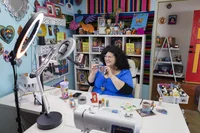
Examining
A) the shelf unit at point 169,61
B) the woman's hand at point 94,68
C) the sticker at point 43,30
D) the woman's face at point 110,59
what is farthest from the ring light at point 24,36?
the shelf unit at point 169,61

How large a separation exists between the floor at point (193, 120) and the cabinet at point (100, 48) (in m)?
0.94

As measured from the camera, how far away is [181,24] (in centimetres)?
418

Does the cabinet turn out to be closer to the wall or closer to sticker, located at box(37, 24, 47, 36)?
sticker, located at box(37, 24, 47, 36)

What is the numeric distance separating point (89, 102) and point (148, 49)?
5.25 feet

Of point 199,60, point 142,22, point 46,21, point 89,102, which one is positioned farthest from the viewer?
point 199,60

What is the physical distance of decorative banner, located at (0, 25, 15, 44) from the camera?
160 cm

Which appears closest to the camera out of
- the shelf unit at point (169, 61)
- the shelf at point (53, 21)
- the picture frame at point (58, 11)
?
the shelf at point (53, 21)

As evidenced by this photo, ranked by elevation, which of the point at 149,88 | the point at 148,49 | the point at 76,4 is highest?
the point at 76,4

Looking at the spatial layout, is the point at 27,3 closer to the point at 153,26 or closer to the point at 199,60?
the point at 153,26

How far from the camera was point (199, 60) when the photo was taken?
12.8 ft

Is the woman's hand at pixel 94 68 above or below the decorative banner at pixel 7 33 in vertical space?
below

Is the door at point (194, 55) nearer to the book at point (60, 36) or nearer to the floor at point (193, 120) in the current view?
the floor at point (193, 120)

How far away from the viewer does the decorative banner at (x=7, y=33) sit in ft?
5.23

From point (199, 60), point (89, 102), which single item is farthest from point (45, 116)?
point (199, 60)
